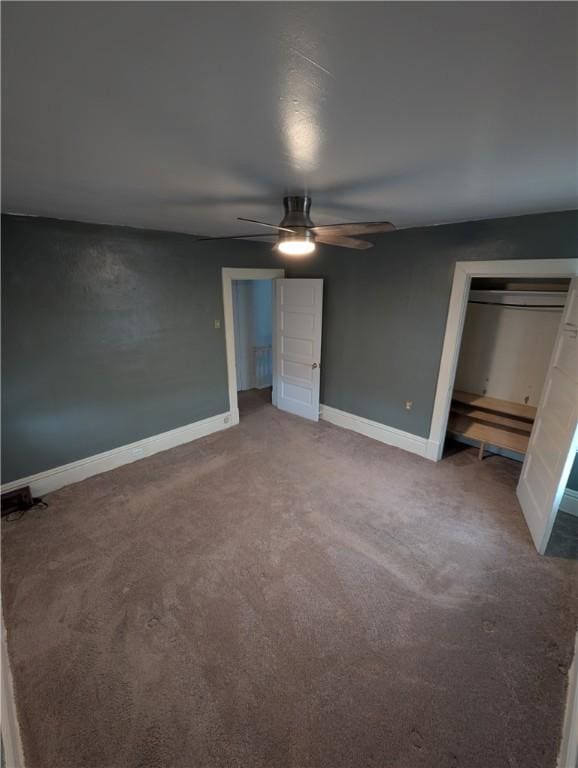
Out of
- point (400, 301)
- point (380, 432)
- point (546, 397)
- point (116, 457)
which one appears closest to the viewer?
point (546, 397)

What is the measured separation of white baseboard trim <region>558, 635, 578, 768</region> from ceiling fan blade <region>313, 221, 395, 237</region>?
7.52ft

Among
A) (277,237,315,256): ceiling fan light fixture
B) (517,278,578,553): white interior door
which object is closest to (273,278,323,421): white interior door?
(277,237,315,256): ceiling fan light fixture

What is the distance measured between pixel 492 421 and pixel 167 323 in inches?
150

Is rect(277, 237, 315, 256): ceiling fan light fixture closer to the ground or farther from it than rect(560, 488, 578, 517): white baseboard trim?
farther from it

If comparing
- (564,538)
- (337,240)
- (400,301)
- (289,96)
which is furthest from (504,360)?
(289,96)

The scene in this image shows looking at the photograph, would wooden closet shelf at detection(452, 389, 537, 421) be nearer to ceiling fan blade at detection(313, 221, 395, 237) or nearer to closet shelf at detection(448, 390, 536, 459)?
closet shelf at detection(448, 390, 536, 459)

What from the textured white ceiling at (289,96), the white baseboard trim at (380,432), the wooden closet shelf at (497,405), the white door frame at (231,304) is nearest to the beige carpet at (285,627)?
the white baseboard trim at (380,432)

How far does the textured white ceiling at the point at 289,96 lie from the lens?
63 cm

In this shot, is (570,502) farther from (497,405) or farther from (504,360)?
(504,360)

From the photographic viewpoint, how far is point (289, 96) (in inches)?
35.4

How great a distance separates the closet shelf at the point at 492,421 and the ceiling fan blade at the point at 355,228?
102 inches

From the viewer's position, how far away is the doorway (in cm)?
209

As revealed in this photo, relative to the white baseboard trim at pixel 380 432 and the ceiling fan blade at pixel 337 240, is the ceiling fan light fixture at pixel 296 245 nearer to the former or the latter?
the ceiling fan blade at pixel 337 240

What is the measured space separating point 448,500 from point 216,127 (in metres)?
3.10
